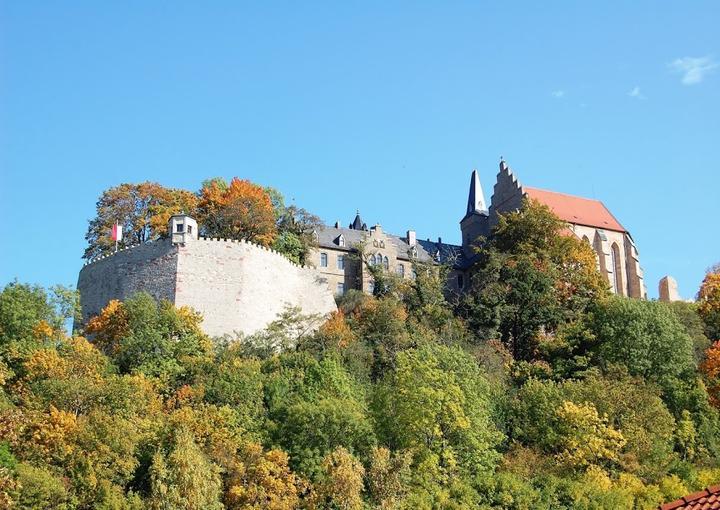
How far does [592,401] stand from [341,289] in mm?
28181

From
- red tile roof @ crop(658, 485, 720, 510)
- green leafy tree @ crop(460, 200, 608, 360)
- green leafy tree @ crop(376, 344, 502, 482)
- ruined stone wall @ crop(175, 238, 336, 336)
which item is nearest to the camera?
red tile roof @ crop(658, 485, 720, 510)

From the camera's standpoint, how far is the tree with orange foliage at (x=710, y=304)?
6197 centimetres

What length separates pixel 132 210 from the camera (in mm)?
63656

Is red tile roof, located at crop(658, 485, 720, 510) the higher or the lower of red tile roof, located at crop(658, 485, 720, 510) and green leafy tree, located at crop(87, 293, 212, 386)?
the lower

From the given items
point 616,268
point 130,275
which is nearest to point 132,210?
point 130,275

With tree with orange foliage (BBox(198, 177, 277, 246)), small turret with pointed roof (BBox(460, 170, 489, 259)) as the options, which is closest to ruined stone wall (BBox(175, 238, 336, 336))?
tree with orange foliage (BBox(198, 177, 277, 246))

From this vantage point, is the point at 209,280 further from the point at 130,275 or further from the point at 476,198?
the point at 476,198

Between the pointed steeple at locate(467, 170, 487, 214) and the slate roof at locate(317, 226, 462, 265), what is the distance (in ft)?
18.0

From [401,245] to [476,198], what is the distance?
1160cm

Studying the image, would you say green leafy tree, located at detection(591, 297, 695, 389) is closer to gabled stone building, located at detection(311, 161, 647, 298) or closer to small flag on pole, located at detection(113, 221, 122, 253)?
gabled stone building, located at detection(311, 161, 647, 298)

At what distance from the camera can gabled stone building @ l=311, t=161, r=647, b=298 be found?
69.5 metres

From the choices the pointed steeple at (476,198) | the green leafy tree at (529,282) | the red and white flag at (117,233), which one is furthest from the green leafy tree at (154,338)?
the pointed steeple at (476,198)

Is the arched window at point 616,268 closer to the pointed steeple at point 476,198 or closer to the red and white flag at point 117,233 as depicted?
the pointed steeple at point 476,198

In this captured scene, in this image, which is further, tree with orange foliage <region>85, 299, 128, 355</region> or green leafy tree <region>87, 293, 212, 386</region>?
tree with orange foliage <region>85, 299, 128, 355</region>
